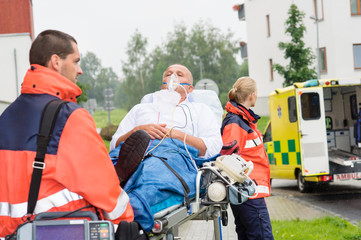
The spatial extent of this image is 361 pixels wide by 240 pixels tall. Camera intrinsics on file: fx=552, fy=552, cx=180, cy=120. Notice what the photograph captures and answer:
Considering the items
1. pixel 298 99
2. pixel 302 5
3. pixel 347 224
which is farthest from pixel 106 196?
pixel 302 5

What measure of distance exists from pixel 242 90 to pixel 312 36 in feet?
105

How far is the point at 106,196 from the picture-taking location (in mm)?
2617

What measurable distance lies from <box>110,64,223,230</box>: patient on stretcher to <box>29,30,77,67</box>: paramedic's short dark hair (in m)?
0.72

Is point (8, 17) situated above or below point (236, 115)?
above

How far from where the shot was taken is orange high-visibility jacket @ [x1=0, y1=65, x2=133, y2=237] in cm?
256

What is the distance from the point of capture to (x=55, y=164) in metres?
2.56

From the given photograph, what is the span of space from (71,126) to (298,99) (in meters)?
9.99

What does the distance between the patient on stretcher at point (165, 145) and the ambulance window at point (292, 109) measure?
748 cm

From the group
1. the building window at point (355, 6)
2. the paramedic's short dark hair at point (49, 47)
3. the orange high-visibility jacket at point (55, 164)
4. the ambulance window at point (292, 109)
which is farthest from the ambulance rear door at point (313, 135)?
the building window at point (355, 6)

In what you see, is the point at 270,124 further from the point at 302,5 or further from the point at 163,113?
the point at 302,5

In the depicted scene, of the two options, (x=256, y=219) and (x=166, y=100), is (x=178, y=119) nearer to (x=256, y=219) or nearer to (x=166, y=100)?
(x=166, y=100)

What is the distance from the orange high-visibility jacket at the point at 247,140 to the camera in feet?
16.0

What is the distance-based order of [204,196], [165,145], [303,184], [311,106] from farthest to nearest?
[303,184] → [311,106] → [165,145] → [204,196]

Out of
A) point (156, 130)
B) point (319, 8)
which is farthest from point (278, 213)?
point (319, 8)
